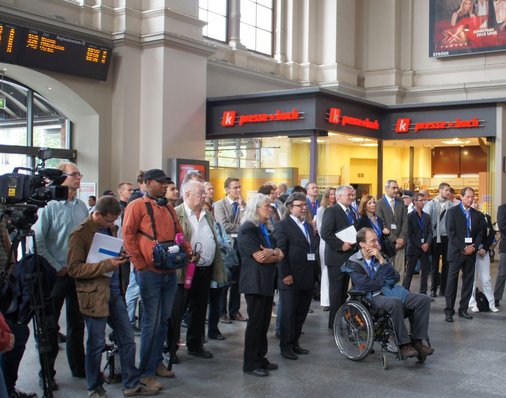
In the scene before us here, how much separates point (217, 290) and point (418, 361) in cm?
233

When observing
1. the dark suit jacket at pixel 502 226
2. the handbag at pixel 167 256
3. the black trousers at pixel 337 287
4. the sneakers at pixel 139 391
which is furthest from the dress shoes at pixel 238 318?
the dark suit jacket at pixel 502 226

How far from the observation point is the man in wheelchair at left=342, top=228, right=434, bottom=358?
21.0 feet

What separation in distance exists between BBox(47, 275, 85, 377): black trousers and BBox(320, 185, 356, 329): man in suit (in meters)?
3.12

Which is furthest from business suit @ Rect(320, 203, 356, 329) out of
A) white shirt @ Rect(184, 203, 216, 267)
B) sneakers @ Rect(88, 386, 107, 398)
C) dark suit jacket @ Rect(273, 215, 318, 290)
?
sneakers @ Rect(88, 386, 107, 398)

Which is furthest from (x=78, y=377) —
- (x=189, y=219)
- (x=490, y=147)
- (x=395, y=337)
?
(x=490, y=147)

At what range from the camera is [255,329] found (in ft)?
19.7

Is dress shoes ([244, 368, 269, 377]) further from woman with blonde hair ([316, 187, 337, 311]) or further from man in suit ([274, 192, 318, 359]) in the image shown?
woman with blonde hair ([316, 187, 337, 311])

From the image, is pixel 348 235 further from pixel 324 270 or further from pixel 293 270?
pixel 324 270

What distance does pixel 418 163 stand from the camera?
20875mm

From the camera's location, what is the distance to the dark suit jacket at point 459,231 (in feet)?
29.3

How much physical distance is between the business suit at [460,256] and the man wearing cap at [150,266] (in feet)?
15.5

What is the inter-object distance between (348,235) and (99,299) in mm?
3506

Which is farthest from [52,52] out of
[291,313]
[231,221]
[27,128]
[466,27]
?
[466,27]

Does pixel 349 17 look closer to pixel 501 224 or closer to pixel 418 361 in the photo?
pixel 501 224
